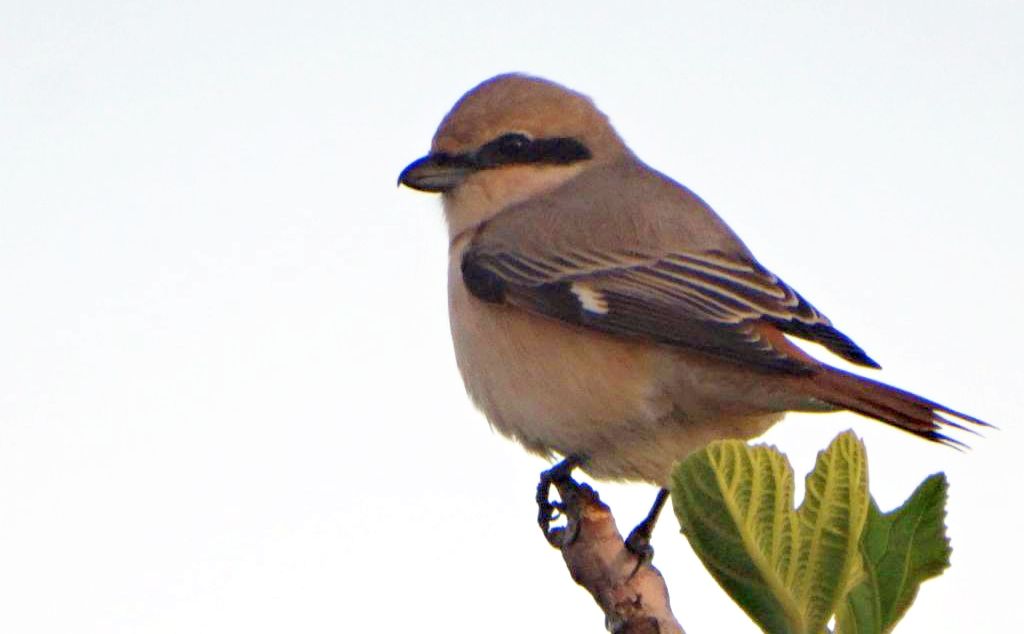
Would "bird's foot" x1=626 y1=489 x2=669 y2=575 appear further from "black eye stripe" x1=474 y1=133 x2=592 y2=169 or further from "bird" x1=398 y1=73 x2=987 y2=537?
"black eye stripe" x1=474 y1=133 x2=592 y2=169

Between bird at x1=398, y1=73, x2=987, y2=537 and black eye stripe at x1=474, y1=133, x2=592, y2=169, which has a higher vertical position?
black eye stripe at x1=474, y1=133, x2=592, y2=169

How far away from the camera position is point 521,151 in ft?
15.8

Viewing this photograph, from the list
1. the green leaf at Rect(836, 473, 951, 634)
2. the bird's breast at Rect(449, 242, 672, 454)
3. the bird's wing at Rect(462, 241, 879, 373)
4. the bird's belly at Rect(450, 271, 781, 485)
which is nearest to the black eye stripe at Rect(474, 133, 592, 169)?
the bird's wing at Rect(462, 241, 879, 373)

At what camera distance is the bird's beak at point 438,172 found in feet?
15.5

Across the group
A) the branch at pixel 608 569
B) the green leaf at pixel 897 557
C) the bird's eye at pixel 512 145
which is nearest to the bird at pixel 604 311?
the bird's eye at pixel 512 145

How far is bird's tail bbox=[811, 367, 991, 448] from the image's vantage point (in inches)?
108

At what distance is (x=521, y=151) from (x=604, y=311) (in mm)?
1036

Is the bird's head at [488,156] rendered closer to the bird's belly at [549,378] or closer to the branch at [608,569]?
the bird's belly at [549,378]

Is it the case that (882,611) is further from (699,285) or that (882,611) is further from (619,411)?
(699,285)

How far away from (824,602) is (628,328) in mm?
2385

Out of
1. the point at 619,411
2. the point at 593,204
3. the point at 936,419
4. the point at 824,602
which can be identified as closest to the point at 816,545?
the point at 824,602

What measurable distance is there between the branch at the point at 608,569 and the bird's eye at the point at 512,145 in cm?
167

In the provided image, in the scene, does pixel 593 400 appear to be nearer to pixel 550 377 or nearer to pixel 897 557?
pixel 550 377

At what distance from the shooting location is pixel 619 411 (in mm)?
3721
